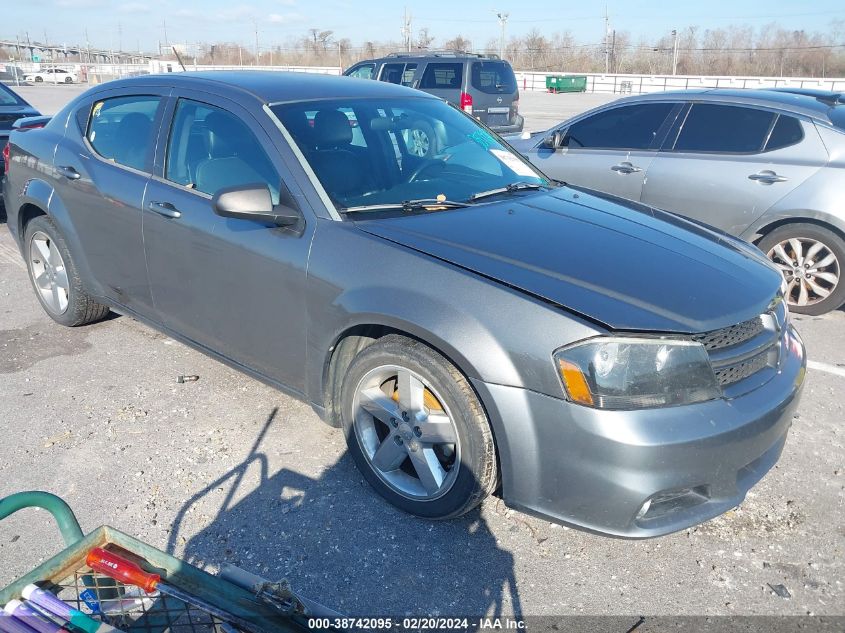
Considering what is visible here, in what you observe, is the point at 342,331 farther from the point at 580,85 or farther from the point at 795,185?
the point at 580,85

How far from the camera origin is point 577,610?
8.25ft

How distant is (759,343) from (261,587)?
2023 mm

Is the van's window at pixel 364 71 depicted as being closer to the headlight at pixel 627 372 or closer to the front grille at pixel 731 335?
the front grille at pixel 731 335

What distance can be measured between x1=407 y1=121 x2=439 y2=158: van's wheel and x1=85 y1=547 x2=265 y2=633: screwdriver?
2461 mm

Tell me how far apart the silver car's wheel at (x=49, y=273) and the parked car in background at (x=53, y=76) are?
164ft

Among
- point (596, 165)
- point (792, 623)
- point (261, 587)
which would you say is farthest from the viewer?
point (596, 165)

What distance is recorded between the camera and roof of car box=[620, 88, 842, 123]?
5.53 meters

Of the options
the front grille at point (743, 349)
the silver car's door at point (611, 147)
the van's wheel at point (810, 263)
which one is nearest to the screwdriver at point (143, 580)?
the front grille at point (743, 349)

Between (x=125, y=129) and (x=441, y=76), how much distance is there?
10536mm

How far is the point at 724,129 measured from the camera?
5.82 meters

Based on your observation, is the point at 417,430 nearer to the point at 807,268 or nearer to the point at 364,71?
the point at 807,268

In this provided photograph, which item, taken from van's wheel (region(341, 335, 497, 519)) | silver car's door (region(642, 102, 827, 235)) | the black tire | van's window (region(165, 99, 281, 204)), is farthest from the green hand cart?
silver car's door (region(642, 102, 827, 235))

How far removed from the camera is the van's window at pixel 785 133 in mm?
5473

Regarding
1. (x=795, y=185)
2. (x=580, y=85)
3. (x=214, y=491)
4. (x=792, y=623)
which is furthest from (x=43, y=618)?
(x=580, y=85)
